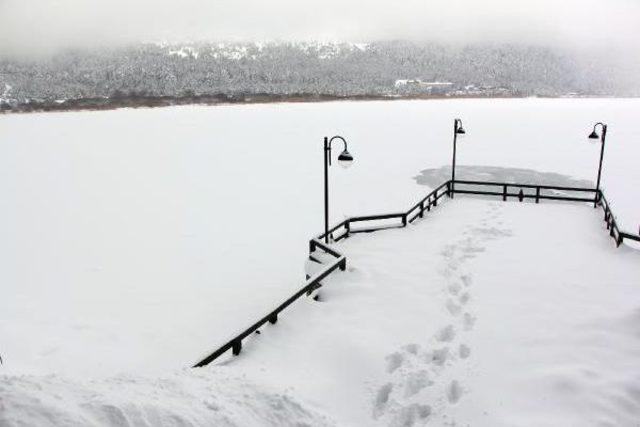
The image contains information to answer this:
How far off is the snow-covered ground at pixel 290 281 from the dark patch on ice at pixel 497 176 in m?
1.03

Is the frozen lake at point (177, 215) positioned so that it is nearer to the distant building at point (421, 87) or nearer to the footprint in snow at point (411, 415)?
the footprint in snow at point (411, 415)

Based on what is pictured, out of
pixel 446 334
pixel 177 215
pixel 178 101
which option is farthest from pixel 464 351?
pixel 178 101

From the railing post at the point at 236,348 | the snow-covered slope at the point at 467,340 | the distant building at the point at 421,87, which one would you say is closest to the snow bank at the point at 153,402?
the snow-covered slope at the point at 467,340

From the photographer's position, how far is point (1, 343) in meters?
13.5

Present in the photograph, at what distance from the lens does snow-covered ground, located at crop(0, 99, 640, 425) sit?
23.9ft

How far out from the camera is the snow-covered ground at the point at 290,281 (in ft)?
23.9

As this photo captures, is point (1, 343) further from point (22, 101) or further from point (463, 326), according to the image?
point (22, 101)

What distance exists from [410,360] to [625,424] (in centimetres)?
284

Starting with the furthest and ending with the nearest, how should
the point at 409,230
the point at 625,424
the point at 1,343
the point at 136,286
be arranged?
the point at 136,286 → the point at 409,230 → the point at 1,343 → the point at 625,424

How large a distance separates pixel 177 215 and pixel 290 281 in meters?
10.7

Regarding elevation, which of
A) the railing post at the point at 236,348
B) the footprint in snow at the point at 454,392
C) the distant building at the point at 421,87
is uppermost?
the distant building at the point at 421,87

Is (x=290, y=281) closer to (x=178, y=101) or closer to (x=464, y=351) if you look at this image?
(x=464, y=351)

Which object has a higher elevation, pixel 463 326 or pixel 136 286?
pixel 463 326

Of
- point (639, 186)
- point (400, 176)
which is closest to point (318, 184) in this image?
point (400, 176)
